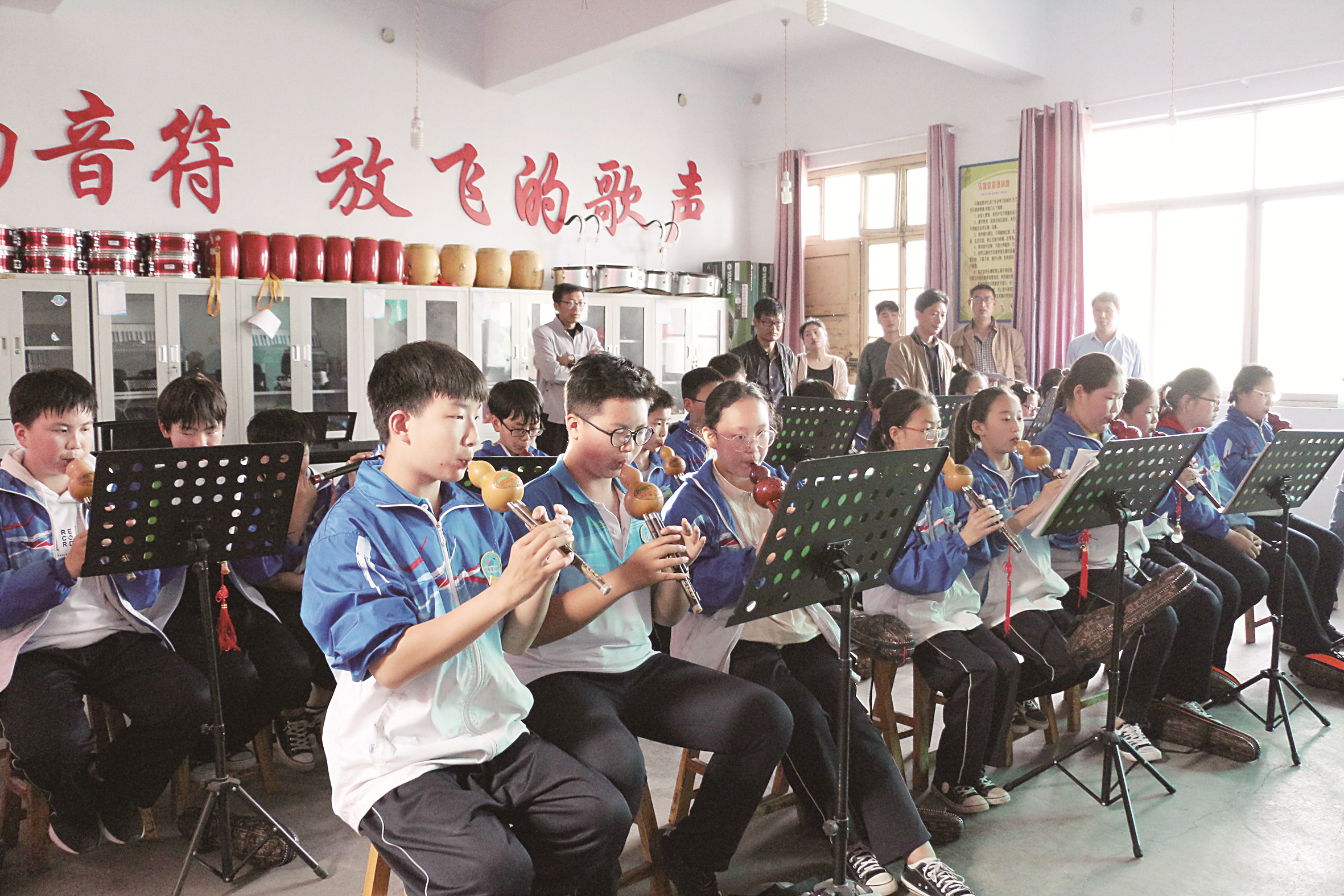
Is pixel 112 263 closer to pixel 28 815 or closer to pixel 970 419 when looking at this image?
pixel 28 815

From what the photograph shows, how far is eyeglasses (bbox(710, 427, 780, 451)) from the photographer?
2488mm

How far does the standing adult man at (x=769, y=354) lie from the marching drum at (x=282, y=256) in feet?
9.38

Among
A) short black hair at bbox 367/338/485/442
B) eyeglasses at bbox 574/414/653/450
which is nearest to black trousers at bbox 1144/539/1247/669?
eyeglasses at bbox 574/414/653/450

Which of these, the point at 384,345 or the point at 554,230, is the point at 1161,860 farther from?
the point at 554,230

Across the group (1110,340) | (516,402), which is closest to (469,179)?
(516,402)

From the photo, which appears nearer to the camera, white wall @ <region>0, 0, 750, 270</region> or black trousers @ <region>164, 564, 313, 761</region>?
black trousers @ <region>164, 564, 313, 761</region>

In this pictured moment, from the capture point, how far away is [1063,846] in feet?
8.67

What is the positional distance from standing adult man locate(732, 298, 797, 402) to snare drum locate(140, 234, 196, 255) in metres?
3.35

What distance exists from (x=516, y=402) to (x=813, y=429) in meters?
1.18

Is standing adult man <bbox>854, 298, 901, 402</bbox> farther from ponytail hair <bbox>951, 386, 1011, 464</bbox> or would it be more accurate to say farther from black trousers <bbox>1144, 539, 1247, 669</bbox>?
ponytail hair <bbox>951, 386, 1011, 464</bbox>

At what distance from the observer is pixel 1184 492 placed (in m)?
3.73

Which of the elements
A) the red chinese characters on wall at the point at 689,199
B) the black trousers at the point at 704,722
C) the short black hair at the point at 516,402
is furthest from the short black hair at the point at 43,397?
the red chinese characters on wall at the point at 689,199

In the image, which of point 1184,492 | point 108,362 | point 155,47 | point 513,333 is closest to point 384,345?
point 513,333

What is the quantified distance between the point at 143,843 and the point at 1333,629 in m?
4.41
